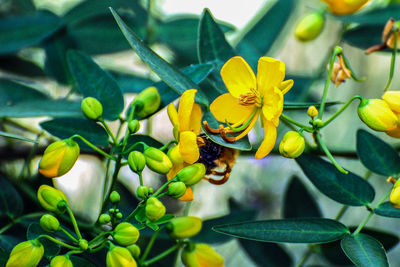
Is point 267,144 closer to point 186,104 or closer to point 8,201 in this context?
point 186,104

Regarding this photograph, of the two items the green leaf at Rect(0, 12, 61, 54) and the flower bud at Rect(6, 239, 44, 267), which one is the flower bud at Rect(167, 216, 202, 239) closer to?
the flower bud at Rect(6, 239, 44, 267)

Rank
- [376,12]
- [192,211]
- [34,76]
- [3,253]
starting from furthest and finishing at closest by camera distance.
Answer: [192,211] → [34,76] → [376,12] → [3,253]

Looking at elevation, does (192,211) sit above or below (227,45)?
below

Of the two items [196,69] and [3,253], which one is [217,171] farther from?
[3,253]

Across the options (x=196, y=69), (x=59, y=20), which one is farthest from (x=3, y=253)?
(x=59, y=20)

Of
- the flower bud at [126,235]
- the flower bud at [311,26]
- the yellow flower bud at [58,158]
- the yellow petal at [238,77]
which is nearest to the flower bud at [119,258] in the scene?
the flower bud at [126,235]

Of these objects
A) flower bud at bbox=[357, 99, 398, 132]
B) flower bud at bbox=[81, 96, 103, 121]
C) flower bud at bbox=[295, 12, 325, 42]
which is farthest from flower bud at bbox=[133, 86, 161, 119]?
flower bud at bbox=[295, 12, 325, 42]

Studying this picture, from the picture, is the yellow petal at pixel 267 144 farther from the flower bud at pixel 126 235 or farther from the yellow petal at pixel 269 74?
the flower bud at pixel 126 235
